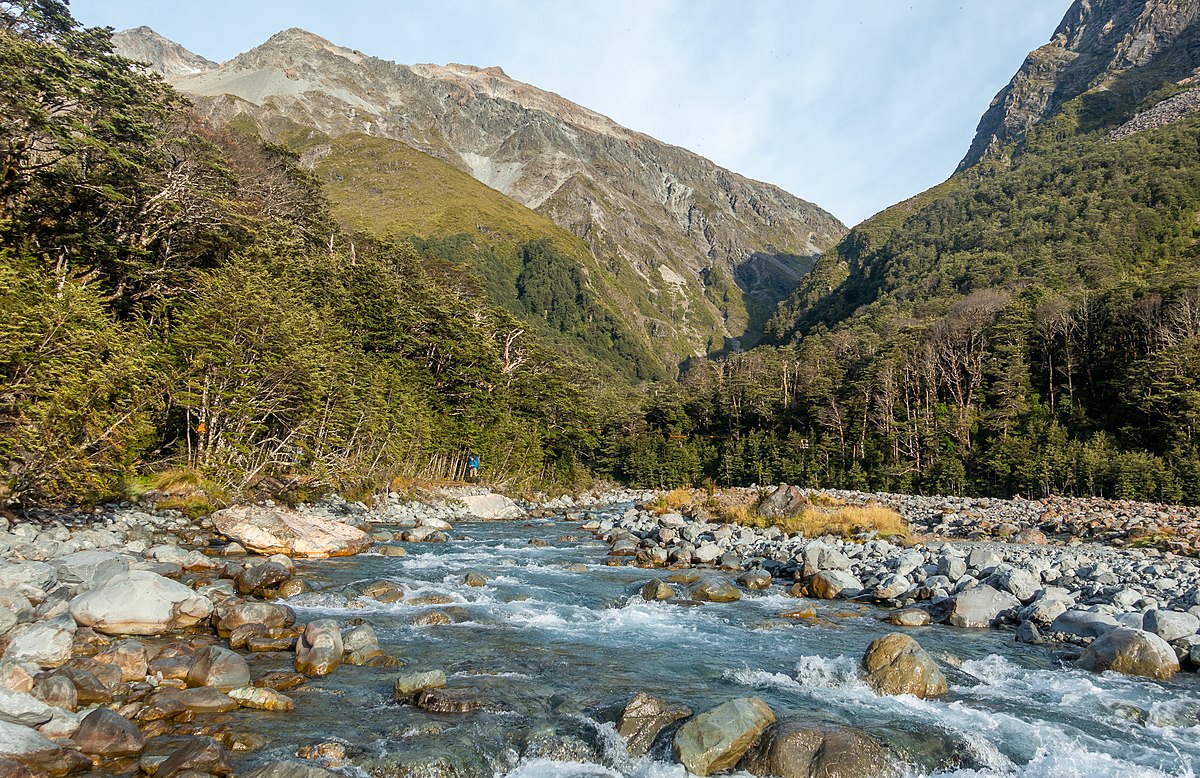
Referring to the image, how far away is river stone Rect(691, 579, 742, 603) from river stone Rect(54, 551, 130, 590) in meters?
11.8

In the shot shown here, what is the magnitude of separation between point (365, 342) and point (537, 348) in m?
22.3

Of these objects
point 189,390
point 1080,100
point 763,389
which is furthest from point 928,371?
point 1080,100

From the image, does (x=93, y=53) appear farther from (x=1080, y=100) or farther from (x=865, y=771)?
(x=1080, y=100)

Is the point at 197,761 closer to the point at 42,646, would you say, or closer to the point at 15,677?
the point at 15,677

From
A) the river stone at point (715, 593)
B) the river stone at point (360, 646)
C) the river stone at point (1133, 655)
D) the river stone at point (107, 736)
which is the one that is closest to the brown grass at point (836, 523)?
the river stone at point (715, 593)

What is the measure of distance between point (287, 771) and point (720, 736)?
4.41 meters

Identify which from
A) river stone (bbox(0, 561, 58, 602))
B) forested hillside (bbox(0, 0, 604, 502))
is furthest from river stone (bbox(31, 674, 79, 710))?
forested hillside (bbox(0, 0, 604, 502))

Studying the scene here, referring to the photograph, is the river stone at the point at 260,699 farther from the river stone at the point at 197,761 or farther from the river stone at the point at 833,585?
the river stone at the point at 833,585

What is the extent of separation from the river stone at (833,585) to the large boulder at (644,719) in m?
8.93

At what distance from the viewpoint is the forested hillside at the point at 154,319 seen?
1361 cm

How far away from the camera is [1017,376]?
6066cm

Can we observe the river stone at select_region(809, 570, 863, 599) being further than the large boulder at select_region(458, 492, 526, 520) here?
No

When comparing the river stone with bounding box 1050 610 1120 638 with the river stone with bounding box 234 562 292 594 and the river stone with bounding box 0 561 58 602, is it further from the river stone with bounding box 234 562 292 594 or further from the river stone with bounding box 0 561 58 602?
the river stone with bounding box 0 561 58 602

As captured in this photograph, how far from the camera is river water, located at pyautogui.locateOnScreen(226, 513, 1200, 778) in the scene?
6969mm
